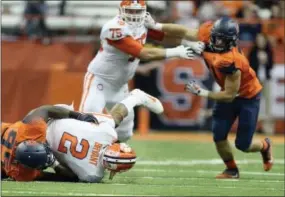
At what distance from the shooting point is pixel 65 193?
7.54m

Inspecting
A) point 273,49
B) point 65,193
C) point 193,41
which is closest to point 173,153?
point 193,41

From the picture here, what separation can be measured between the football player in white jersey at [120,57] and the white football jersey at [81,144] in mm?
1328


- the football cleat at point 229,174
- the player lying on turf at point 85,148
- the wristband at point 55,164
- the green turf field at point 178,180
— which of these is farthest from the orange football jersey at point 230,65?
the wristband at point 55,164

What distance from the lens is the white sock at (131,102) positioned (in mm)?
9089

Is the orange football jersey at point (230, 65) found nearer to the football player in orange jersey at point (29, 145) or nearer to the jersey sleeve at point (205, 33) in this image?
the jersey sleeve at point (205, 33)

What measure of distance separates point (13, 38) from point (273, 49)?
4.49 m

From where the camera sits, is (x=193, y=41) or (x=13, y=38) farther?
(x=13, y=38)

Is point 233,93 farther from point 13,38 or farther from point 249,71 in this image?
point 13,38

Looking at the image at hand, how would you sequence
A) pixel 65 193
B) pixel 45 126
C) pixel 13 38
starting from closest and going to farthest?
pixel 65 193, pixel 45 126, pixel 13 38

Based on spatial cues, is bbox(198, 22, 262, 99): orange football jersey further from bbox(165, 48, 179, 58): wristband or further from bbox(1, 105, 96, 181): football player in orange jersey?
bbox(1, 105, 96, 181): football player in orange jersey

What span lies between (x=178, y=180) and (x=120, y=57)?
164cm

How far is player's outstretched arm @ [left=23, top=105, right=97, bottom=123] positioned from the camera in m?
8.32

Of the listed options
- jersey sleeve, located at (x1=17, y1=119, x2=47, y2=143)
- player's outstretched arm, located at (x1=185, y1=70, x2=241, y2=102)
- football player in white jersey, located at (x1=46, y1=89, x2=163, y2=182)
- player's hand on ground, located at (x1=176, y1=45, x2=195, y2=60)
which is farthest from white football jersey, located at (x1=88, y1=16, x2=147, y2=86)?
jersey sleeve, located at (x1=17, y1=119, x2=47, y2=143)

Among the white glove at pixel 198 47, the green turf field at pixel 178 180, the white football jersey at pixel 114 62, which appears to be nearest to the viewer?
the green turf field at pixel 178 180
